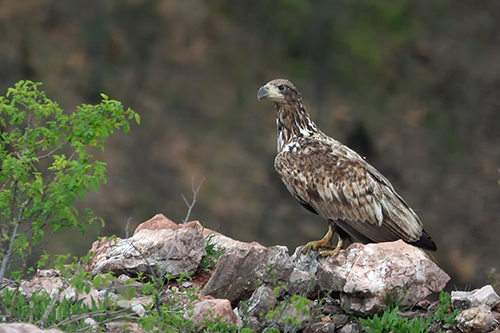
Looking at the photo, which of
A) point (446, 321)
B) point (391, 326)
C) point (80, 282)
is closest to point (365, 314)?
point (391, 326)

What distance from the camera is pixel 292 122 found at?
21.8 feet

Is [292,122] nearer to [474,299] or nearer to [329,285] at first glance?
[329,285]

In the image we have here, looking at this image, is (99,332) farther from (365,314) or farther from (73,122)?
(365,314)

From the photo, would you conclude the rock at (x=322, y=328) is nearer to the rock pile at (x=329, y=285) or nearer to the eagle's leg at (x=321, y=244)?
the rock pile at (x=329, y=285)

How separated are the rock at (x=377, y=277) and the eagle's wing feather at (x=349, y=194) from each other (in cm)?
58

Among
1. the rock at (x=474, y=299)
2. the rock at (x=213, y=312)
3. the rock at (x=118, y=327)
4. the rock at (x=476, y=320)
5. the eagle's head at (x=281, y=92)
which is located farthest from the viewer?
the eagle's head at (x=281, y=92)

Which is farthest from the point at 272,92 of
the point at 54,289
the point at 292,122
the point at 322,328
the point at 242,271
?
the point at 54,289

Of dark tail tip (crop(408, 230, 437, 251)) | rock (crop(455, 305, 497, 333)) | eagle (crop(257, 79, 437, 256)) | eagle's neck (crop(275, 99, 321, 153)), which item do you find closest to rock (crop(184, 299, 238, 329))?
eagle (crop(257, 79, 437, 256))

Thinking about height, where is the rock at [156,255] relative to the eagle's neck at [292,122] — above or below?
below

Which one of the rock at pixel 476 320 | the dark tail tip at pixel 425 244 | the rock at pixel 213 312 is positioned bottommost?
the rock at pixel 213 312

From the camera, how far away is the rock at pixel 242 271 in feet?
17.4

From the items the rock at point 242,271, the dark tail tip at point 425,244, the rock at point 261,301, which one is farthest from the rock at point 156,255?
the dark tail tip at point 425,244

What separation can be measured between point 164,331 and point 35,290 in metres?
1.98

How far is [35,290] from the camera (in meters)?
5.26
